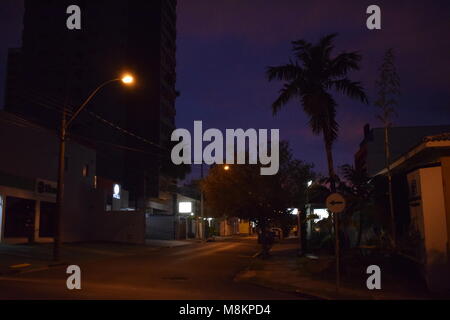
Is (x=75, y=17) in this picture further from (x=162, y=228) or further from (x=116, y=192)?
(x=162, y=228)

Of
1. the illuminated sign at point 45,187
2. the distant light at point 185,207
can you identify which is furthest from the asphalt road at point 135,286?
the distant light at point 185,207

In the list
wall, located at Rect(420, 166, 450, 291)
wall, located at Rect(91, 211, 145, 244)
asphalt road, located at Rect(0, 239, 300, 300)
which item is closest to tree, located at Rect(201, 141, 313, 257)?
wall, located at Rect(91, 211, 145, 244)

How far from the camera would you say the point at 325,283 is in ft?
55.8

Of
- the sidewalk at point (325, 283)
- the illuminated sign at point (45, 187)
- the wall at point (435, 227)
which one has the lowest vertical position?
the sidewalk at point (325, 283)

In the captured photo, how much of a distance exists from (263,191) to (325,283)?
59.7 ft

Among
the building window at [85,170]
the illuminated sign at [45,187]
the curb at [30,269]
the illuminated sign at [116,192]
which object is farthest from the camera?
the illuminated sign at [116,192]

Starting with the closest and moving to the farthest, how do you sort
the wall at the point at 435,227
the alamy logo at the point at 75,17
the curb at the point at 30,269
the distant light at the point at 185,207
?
the wall at the point at 435,227, the curb at the point at 30,269, the alamy logo at the point at 75,17, the distant light at the point at 185,207

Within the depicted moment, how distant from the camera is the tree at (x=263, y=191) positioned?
113ft

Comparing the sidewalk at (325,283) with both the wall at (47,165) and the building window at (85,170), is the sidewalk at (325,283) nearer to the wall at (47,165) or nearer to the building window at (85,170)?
the wall at (47,165)

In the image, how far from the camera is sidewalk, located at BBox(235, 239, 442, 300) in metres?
14.2

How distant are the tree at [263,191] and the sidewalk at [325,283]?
11829 mm

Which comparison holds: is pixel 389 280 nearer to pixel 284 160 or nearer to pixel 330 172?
pixel 330 172
